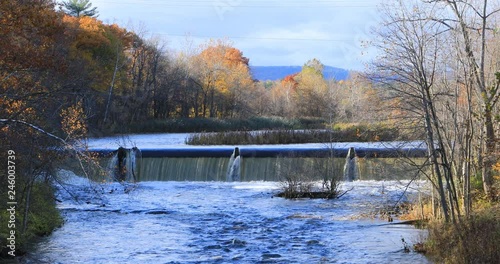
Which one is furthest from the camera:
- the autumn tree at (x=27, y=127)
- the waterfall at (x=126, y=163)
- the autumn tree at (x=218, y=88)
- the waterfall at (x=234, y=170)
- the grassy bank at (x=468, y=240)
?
the autumn tree at (x=218, y=88)

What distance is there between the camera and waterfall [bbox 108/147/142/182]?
2127cm

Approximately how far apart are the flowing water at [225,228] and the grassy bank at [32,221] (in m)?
0.23

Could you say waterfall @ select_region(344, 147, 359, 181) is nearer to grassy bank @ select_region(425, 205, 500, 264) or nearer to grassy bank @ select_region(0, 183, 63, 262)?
grassy bank @ select_region(0, 183, 63, 262)

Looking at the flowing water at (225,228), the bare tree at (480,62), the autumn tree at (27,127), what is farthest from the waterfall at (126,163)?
the bare tree at (480,62)

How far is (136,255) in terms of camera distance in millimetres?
9992

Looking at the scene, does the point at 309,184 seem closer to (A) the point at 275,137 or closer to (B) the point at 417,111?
(B) the point at 417,111

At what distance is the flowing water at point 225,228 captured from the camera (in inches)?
389

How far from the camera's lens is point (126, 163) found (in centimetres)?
2172

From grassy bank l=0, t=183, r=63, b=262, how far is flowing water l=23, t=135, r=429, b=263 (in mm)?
226

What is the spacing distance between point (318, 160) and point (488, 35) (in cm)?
654

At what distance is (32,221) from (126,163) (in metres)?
10.6

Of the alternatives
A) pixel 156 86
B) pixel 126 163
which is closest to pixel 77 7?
pixel 156 86

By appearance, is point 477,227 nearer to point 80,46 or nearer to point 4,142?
point 4,142

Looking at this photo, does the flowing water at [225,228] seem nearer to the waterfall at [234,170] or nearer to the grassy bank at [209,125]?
the waterfall at [234,170]
